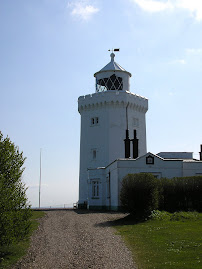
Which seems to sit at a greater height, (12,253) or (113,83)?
(113,83)

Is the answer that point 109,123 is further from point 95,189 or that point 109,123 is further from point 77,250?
point 77,250

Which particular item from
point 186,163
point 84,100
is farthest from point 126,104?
point 186,163

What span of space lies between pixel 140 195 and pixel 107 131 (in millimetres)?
19838

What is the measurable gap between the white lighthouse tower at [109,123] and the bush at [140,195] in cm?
1641

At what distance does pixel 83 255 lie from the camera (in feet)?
41.3

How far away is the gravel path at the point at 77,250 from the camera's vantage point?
37.4ft

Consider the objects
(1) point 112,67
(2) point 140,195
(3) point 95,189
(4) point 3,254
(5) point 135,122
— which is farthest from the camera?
(1) point 112,67

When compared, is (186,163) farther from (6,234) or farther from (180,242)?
(6,234)

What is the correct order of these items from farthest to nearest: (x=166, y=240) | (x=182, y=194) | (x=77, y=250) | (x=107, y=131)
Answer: (x=107, y=131)
(x=182, y=194)
(x=166, y=240)
(x=77, y=250)

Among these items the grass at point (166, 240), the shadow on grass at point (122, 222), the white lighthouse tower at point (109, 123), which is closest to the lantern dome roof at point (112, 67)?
the white lighthouse tower at point (109, 123)

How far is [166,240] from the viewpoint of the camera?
1504 cm

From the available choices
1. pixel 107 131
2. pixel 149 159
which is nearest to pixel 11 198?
pixel 149 159

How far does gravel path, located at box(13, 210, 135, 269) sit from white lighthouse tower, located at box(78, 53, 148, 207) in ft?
76.8

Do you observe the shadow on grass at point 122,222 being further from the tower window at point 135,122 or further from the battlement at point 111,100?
the tower window at point 135,122
